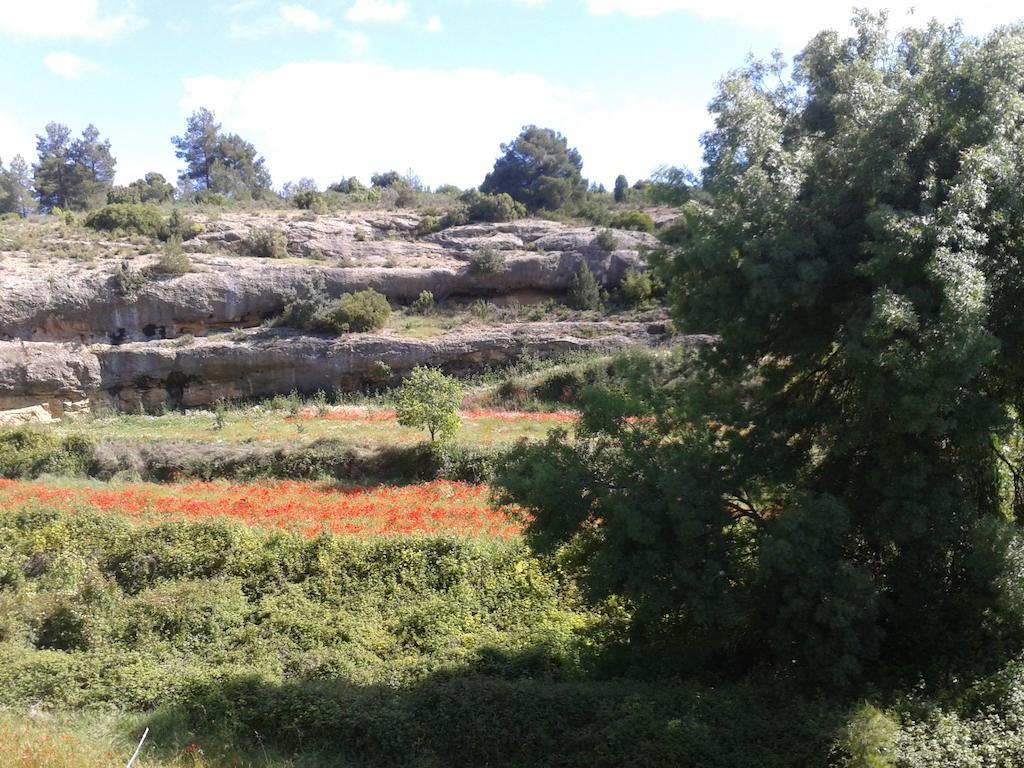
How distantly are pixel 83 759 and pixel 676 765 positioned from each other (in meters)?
6.02

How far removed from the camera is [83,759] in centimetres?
768

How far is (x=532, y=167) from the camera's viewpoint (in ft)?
181

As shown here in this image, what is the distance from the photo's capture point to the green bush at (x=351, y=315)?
1344 inches

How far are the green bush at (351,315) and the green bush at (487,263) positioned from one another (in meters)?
5.85

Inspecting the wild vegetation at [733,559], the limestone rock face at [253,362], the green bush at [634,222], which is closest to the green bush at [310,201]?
the limestone rock face at [253,362]

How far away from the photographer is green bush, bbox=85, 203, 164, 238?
40375 mm

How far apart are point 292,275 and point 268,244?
4.28 meters

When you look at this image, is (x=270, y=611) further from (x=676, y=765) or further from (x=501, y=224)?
(x=501, y=224)

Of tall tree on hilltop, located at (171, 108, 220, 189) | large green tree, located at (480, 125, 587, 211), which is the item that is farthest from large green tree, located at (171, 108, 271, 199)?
large green tree, located at (480, 125, 587, 211)

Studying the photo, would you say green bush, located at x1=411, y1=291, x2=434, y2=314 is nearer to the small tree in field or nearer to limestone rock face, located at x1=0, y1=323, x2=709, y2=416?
limestone rock face, located at x1=0, y1=323, x2=709, y2=416

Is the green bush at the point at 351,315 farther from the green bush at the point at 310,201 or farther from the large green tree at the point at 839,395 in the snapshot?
the large green tree at the point at 839,395

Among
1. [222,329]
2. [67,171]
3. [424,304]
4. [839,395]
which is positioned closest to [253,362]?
[222,329]

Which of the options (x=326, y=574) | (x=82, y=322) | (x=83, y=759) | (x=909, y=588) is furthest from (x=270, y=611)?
(x=82, y=322)

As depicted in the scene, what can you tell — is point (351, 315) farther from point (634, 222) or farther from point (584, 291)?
point (634, 222)
